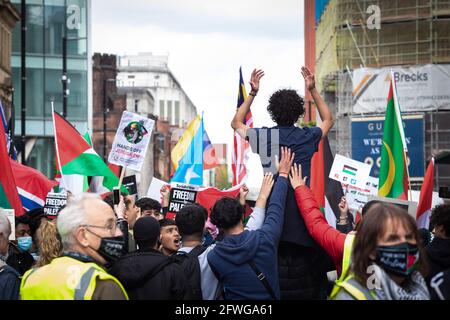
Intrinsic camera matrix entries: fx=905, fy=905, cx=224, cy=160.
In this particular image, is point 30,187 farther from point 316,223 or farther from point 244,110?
point 316,223

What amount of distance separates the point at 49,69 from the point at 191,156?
120 feet

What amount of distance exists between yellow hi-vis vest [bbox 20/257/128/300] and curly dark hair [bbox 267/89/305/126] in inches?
83.6

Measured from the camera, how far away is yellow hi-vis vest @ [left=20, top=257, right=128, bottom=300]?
425cm

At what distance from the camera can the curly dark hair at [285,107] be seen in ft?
20.1

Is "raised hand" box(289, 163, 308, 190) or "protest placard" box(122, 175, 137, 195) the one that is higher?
"raised hand" box(289, 163, 308, 190)

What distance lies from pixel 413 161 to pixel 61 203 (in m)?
29.8

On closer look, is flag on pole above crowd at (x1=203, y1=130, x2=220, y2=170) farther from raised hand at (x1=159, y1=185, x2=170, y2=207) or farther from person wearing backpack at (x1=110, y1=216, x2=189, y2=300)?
person wearing backpack at (x1=110, y1=216, x2=189, y2=300)

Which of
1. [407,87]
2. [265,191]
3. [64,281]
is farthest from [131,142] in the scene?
[407,87]

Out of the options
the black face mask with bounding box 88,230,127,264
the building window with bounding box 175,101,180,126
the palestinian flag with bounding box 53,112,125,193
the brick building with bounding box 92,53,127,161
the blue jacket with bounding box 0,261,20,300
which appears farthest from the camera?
the building window with bounding box 175,101,180,126

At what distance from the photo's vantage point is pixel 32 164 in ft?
167

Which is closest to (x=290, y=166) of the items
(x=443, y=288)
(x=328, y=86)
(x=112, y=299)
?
(x=443, y=288)

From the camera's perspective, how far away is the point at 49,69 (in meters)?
51.7

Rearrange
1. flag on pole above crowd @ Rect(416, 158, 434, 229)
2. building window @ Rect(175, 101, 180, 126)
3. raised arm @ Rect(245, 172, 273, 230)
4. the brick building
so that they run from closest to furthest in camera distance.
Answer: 1. raised arm @ Rect(245, 172, 273, 230)
2. flag on pole above crowd @ Rect(416, 158, 434, 229)
3. the brick building
4. building window @ Rect(175, 101, 180, 126)

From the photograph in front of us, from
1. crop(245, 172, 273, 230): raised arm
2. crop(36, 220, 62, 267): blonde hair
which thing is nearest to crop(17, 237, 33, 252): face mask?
crop(36, 220, 62, 267): blonde hair
